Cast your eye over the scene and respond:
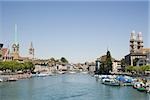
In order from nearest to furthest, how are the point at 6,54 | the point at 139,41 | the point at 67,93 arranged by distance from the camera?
the point at 67,93 < the point at 6,54 < the point at 139,41

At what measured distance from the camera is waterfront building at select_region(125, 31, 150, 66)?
4449cm

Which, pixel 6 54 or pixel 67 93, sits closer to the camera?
pixel 67 93

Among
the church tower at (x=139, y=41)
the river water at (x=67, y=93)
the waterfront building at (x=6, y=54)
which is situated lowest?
the river water at (x=67, y=93)

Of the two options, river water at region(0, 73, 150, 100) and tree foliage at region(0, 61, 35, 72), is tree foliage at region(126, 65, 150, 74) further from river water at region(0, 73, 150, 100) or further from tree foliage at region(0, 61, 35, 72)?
tree foliage at region(0, 61, 35, 72)

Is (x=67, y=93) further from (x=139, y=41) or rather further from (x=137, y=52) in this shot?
(x=139, y=41)

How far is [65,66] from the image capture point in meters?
86.1

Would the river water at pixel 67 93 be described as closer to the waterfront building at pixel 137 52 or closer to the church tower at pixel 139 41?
the waterfront building at pixel 137 52

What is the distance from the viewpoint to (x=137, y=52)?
4809 cm

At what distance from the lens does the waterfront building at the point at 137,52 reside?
44487 mm

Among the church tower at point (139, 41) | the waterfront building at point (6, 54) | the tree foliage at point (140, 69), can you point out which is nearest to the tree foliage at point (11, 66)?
the waterfront building at point (6, 54)

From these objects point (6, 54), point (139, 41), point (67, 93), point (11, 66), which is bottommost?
point (67, 93)

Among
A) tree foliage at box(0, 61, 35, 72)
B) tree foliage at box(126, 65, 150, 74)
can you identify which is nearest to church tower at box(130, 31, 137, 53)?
tree foliage at box(126, 65, 150, 74)

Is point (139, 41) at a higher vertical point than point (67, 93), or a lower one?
higher

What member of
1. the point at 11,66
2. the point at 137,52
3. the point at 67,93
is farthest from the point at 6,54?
the point at 67,93
